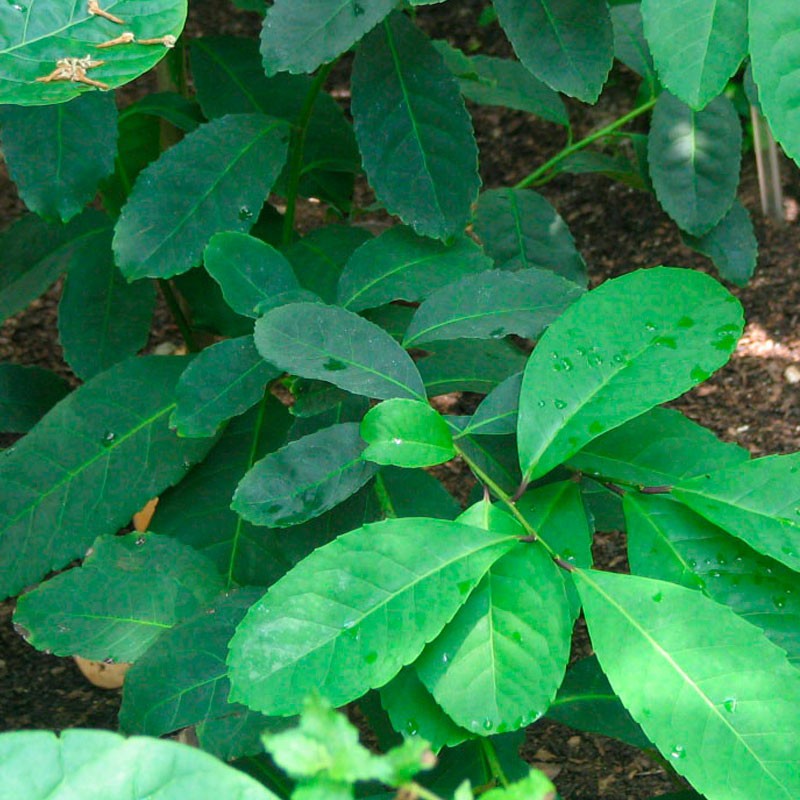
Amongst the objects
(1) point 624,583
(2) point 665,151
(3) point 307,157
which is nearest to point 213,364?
(1) point 624,583

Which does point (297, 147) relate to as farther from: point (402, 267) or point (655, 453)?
point (655, 453)

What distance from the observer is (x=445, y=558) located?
80cm

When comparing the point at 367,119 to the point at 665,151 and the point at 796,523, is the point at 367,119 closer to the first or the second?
the point at 665,151

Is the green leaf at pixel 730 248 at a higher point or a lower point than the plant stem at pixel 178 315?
lower

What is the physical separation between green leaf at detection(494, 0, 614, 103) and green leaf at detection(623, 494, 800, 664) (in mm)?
508

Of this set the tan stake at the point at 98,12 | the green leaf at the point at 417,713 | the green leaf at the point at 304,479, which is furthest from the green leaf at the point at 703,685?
the tan stake at the point at 98,12

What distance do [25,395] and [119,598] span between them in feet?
2.17

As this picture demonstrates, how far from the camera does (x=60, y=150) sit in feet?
4.09

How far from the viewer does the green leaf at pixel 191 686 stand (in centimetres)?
96

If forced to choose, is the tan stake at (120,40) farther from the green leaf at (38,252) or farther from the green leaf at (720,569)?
the green leaf at (38,252)

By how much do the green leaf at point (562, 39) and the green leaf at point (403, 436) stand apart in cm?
46

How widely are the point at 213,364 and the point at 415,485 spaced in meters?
0.27

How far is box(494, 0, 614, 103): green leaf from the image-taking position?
1.14m

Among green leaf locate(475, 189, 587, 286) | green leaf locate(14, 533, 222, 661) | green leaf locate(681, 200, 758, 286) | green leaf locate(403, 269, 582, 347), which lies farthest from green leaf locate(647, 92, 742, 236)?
green leaf locate(14, 533, 222, 661)
